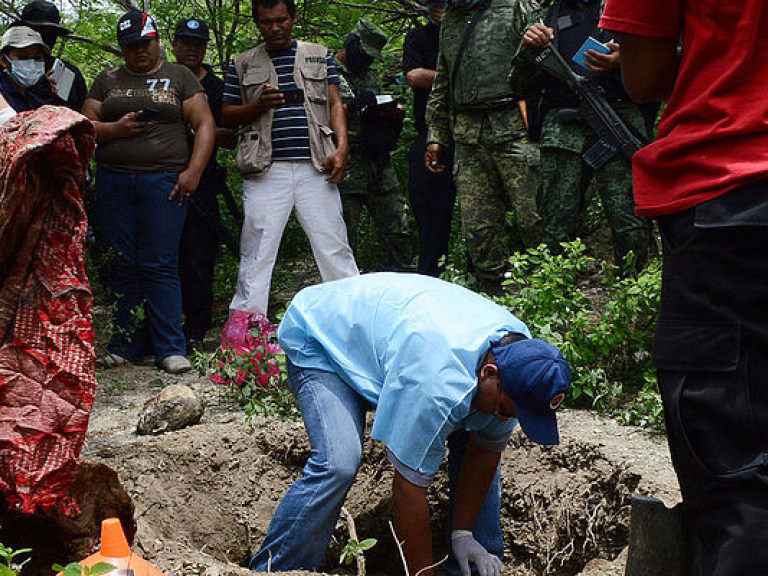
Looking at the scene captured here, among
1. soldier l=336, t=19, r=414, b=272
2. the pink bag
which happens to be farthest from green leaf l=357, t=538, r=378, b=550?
soldier l=336, t=19, r=414, b=272

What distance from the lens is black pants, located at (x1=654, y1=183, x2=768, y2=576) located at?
1511 mm

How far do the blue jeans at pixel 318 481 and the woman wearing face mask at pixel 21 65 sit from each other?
2.72 metres

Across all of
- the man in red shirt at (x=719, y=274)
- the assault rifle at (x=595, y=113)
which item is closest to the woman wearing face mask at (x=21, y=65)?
the assault rifle at (x=595, y=113)

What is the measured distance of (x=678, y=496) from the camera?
3.35 m

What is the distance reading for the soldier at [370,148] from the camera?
5.99 metres

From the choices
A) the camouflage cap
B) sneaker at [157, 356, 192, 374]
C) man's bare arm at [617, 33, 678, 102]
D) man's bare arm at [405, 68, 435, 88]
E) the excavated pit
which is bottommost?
sneaker at [157, 356, 192, 374]

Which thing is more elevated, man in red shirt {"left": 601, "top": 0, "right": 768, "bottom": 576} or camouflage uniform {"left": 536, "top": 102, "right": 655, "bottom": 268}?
man in red shirt {"left": 601, "top": 0, "right": 768, "bottom": 576}

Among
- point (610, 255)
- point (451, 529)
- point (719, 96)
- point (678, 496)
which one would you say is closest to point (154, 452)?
point (451, 529)

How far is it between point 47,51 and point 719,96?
14.5 feet

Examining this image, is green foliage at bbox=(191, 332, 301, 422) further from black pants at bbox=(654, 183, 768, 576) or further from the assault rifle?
black pants at bbox=(654, 183, 768, 576)

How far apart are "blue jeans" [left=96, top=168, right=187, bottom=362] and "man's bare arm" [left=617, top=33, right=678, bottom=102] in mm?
3847

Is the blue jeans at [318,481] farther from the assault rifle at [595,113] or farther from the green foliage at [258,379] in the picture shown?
the assault rifle at [595,113]

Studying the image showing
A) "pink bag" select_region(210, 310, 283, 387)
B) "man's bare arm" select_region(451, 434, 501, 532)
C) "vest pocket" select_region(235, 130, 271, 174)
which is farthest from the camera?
"vest pocket" select_region(235, 130, 271, 174)

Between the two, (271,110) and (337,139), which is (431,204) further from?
(271,110)
